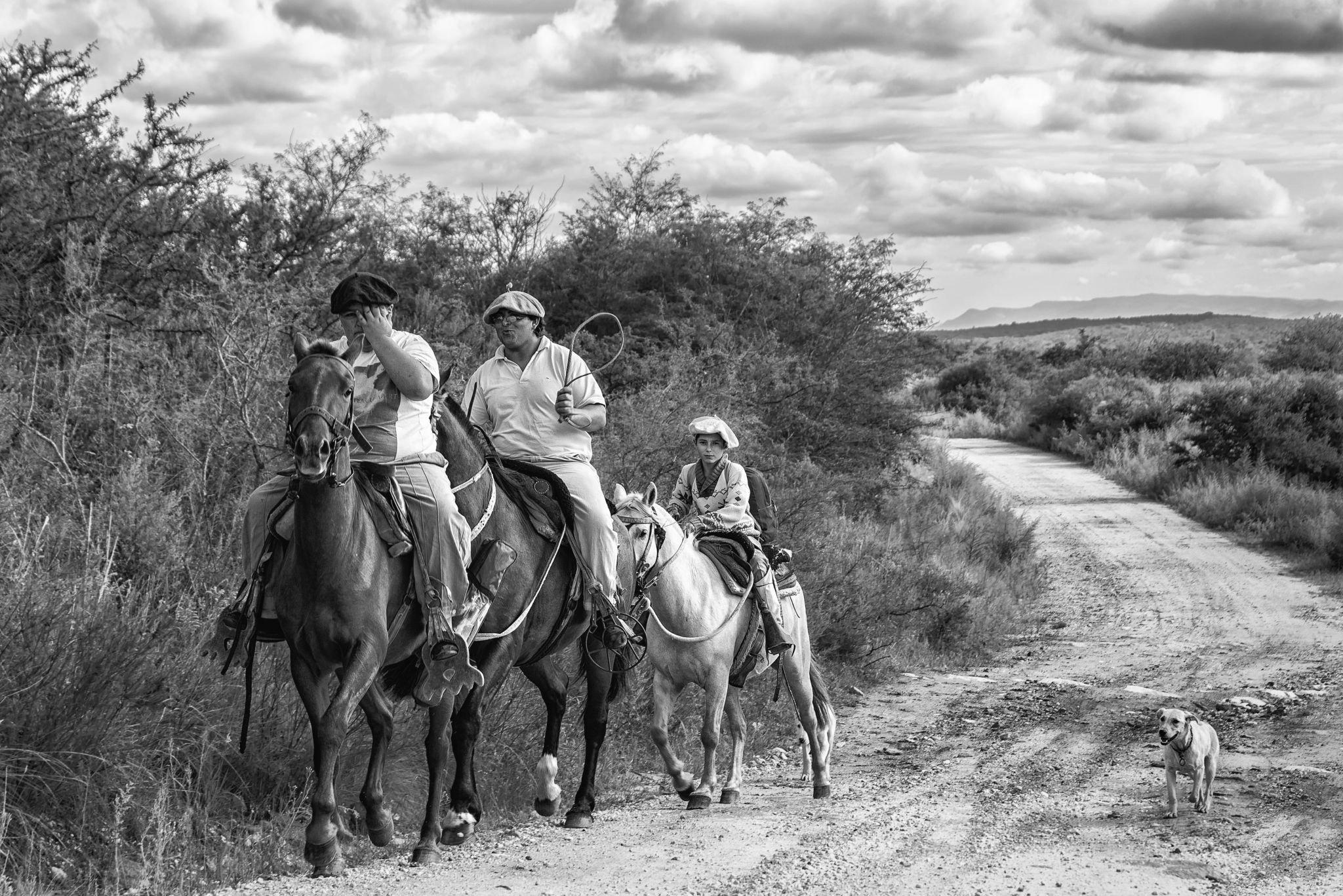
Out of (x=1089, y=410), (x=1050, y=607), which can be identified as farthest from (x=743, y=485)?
(x=1089, y=410)

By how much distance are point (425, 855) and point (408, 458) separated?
1.98 meters

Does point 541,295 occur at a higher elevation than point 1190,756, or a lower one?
higher

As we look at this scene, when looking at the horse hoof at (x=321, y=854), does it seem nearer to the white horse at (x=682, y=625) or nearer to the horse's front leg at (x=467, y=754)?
the horse's front leg at (x=467, y=754)

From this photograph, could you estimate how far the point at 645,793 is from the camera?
9.56 metres

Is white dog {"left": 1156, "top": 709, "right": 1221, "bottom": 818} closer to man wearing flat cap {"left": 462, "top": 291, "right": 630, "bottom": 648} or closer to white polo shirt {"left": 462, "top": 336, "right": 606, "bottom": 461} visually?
man wearing flat cap {"left": 462, "top": 291, "right": 630, "bottom": 648}

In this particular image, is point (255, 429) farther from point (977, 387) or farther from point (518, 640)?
point (977, 387)

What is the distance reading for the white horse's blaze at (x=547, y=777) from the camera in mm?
8039

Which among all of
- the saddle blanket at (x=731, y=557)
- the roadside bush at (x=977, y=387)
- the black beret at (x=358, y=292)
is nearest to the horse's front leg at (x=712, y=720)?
the saddle blanket at (x=731, y=557)

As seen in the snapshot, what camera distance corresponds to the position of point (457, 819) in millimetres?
7301

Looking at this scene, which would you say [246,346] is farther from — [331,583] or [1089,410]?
[1089,410]

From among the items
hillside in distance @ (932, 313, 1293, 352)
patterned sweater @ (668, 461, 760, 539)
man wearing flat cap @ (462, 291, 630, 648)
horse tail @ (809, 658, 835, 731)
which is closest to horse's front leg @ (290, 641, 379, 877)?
man wearing flat cap @ (462, 291, 630, 648)

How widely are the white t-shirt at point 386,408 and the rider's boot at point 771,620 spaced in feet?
11.5

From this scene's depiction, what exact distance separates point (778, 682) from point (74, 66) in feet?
31.2

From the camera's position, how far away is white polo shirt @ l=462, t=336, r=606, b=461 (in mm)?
8141
